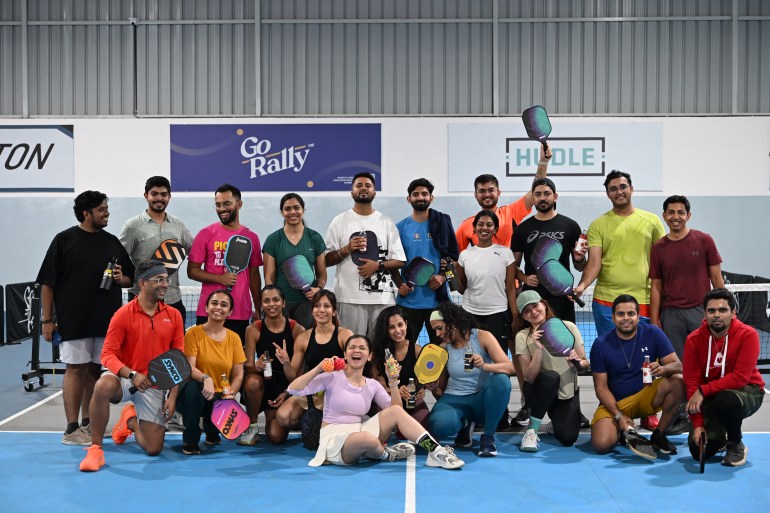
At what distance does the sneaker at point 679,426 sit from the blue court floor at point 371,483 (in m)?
0.48

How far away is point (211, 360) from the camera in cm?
655

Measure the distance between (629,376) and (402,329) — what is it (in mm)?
1797

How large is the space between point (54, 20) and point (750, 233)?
13.7 meters

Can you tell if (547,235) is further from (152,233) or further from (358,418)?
(152,233)

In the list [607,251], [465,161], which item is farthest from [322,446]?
[465,161]

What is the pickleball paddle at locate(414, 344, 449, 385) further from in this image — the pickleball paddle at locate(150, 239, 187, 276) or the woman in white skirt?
the pickleball paddle at locate(150, 239, 187, 276)

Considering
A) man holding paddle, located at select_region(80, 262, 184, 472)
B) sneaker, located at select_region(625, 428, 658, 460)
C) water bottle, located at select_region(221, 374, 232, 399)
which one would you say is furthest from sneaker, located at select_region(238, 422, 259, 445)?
sneaker, located at select_region(625, 428, 658, 460)

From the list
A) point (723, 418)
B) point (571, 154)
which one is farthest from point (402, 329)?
point (571, 154)

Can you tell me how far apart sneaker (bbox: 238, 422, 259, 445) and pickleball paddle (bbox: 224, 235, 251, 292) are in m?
1.18

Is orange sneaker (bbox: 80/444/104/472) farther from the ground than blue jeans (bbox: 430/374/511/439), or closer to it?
closer to it

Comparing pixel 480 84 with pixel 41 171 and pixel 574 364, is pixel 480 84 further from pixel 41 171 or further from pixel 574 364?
pixel 574 364

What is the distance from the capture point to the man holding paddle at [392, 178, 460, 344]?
23.5 feet

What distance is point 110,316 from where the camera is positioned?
678 centimetres

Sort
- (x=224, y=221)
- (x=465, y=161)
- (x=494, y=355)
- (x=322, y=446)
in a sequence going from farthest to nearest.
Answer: (x=465, y=161)
(x=224, y=221)
(x=494, y=355)
(x=322, y=446)
